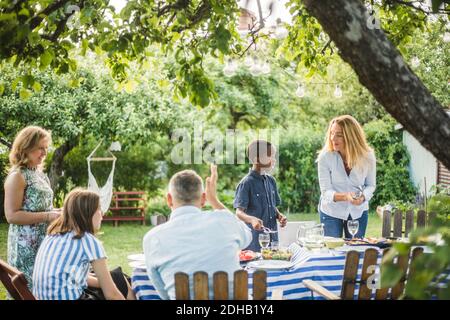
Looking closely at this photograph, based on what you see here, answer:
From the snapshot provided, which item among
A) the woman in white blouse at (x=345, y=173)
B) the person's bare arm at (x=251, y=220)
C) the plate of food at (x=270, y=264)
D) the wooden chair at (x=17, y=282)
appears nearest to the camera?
the wooden chair at (x=17, y=282)

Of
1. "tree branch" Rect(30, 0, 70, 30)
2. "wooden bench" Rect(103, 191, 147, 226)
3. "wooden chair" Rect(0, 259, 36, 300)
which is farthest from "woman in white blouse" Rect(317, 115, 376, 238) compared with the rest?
"wooden bench" Rect(103, 191, 147, 226)

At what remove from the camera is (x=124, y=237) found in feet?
40.0

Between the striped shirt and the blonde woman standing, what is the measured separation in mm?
1024

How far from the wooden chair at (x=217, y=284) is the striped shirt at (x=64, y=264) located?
681 millimetres

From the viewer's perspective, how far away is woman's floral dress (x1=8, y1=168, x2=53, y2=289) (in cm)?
455

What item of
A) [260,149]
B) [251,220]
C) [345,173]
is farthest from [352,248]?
[260,149]

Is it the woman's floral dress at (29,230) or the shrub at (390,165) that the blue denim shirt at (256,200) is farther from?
the shrub at (390,165)

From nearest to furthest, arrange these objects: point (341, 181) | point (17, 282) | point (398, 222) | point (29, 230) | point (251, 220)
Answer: point (17, 282)
point (29, 230)
point (251, 220)
point (341, 181)
point (398, 222)

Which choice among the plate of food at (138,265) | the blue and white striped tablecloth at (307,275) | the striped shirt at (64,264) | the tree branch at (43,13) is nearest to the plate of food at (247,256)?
the blue and white striped tablecloth at (307,275)

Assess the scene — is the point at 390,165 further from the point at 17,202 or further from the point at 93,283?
the point at 93,283

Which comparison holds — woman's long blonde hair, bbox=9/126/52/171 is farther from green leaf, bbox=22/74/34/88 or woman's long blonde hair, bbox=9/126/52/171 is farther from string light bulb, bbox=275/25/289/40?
string light bulb, bbox=275/25/289/40

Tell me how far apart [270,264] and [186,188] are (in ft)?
3.33

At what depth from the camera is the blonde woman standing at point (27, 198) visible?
4492 mm
